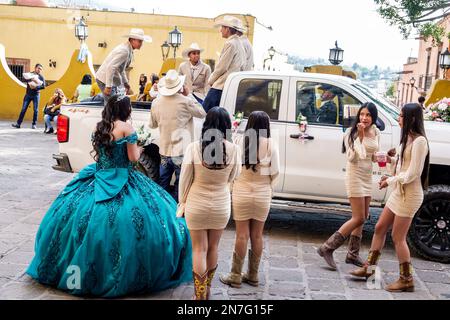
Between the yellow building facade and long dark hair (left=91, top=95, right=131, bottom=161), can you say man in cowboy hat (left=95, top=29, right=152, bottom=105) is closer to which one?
long dark hair (left=91, top=95, right=131, bottom=161)

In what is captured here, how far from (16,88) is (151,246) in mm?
17276

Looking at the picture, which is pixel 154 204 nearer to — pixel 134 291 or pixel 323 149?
pixel 134 291

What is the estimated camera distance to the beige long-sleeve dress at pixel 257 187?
522cm

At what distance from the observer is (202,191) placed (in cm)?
468

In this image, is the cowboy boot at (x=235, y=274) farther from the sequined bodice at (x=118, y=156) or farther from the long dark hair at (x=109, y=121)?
the long dark hair at (x=109, y=121)

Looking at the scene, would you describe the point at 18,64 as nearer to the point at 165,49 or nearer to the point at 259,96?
the point at 165,49

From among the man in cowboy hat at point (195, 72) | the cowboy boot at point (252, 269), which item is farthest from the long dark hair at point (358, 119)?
the man in cowboy hat at point (195, 72)

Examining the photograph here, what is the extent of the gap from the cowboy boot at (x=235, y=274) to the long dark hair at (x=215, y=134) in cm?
111

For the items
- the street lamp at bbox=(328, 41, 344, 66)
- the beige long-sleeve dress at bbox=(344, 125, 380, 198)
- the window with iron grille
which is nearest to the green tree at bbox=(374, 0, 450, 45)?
the street lamp at bbox=(328, 41, 344, 66)

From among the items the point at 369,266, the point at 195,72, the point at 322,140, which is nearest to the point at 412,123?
the point at 369,266

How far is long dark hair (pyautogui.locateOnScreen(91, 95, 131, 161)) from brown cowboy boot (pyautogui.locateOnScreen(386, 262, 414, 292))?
284cm

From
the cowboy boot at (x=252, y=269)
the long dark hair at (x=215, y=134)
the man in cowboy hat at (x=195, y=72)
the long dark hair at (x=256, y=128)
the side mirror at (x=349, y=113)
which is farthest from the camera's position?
the man in cowboy hat at (x=195, y=72)

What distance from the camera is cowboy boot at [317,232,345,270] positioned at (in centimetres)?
604

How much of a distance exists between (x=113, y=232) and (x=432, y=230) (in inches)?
141
